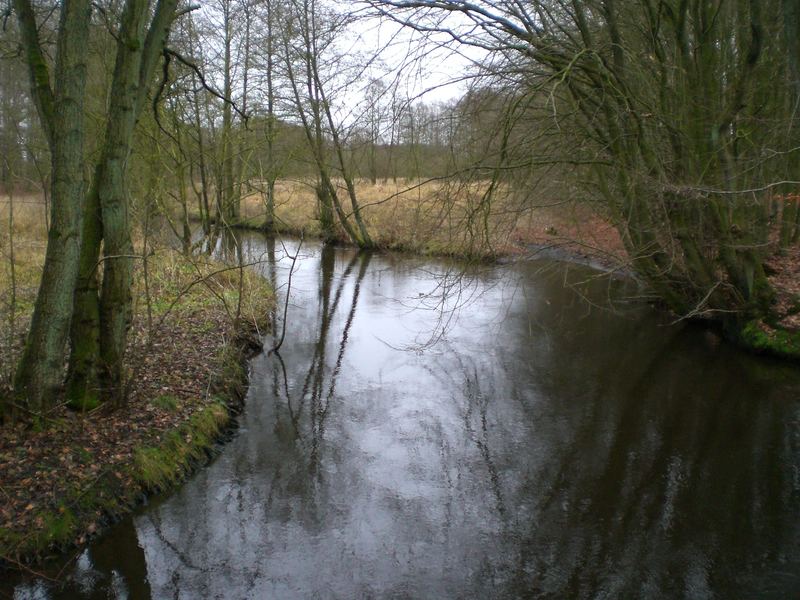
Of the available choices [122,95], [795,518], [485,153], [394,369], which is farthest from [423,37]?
[795,518]

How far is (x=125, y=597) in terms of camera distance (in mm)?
4707

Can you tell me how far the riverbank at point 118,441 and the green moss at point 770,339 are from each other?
836 centimetres

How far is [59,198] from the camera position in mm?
5719

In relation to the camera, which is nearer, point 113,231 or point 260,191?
point 113,231

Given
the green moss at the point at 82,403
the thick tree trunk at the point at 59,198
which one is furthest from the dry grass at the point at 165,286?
the thick tree trunk at the point at 59,198

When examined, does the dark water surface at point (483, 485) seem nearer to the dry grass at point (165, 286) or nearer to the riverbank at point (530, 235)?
the riverbank at point (530, 235)

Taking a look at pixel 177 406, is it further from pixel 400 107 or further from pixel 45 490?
pixel 400 107

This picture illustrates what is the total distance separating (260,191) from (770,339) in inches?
347

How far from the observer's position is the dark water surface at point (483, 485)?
16.4 ft

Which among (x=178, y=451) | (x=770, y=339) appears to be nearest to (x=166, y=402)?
(x=178, y=451)

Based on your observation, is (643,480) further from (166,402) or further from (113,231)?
(113,231)

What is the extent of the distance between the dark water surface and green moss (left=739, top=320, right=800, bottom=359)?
0.29 m

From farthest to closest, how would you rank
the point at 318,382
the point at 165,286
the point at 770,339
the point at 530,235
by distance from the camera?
the point at 530,235 < the point at 165,286 < the point at 770,339 < the point at 318,382

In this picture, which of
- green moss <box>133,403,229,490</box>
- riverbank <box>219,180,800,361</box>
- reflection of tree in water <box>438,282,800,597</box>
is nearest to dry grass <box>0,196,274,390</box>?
riverbank <box>219,180,800,361</box>
